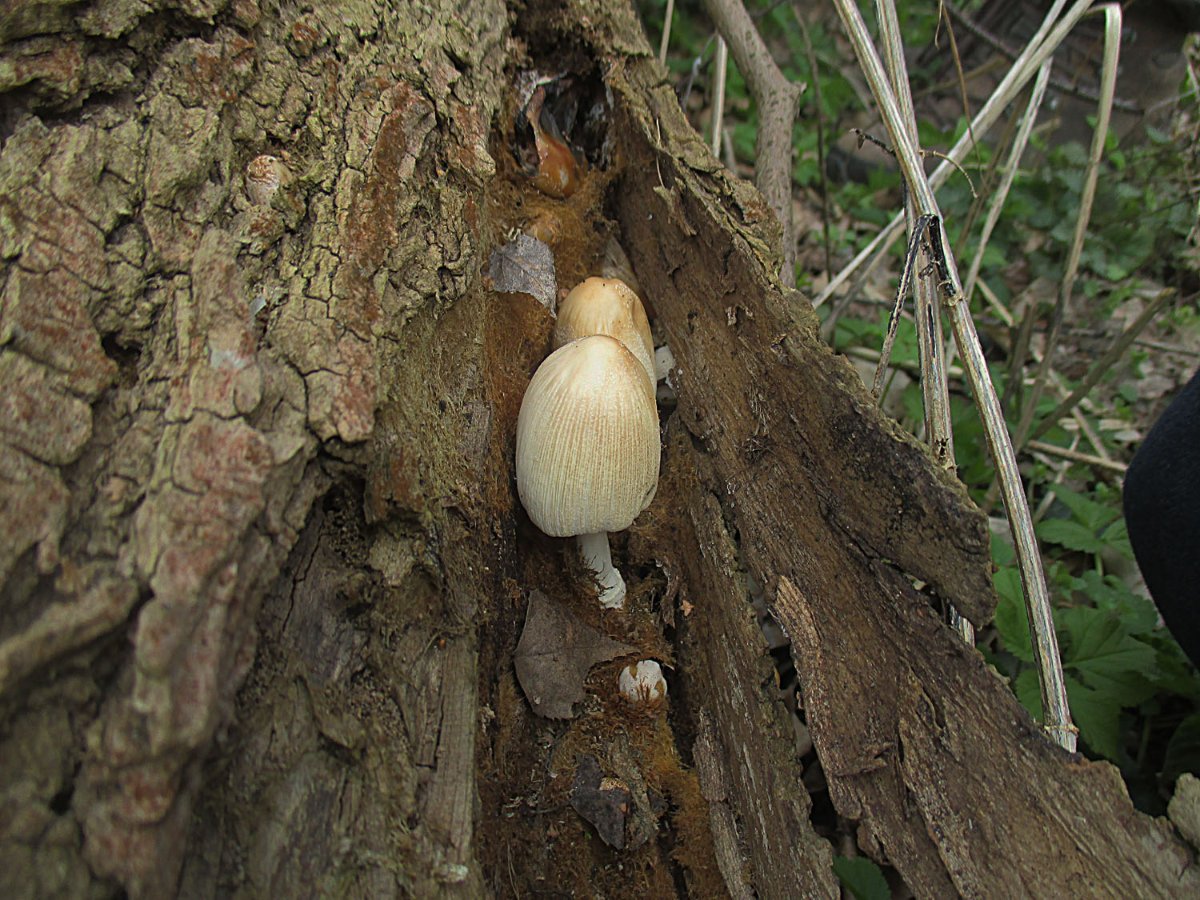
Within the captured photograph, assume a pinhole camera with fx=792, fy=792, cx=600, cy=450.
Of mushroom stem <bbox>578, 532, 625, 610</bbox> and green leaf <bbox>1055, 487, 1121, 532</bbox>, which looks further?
green leaf <bbox>1055, 487, 1121, 532</bbox>

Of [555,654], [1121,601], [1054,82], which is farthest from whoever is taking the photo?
[1054,82]

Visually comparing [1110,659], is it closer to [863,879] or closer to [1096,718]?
[1096,718]

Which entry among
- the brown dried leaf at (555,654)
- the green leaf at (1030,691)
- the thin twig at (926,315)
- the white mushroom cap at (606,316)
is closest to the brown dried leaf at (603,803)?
the brown dried leaf at (555,654)

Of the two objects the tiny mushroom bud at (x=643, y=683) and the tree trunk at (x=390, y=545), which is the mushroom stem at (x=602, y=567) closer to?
the tree trunk at (x=390, y=545)

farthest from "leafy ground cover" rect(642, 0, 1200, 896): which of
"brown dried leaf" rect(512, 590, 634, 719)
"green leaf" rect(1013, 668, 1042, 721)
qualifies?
"brown dried leaf" rect(512, 590, 634, 719)

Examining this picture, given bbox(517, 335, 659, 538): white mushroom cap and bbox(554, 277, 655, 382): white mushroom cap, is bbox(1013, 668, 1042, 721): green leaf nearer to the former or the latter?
bbox(517, 335, 659, 538): white mushroom cap

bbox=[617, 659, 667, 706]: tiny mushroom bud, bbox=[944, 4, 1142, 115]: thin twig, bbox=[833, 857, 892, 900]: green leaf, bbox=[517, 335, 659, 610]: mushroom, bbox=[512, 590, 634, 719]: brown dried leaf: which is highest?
bbox=[944, 4, 1142, 115]: thin twig

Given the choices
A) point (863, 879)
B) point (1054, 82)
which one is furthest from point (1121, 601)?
point (1054, 82)
